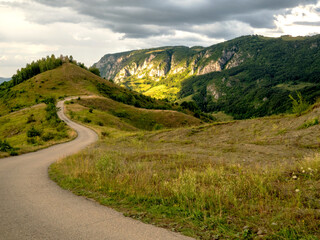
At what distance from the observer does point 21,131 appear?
54906 mm

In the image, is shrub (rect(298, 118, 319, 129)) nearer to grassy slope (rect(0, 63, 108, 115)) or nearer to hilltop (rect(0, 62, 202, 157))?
hilltop (rect(0, 62, 202, 157))

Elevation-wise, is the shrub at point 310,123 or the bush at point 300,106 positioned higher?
the bush at point 300,106

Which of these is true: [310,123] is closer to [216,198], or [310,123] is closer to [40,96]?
[216,198]

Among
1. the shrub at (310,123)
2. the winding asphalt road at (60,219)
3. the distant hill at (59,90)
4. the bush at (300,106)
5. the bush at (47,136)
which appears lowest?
the bush at (47,136)

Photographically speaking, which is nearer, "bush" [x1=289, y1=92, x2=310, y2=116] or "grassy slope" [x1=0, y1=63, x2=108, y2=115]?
"bush" [x1=289, y1=92, x2=310, y2=116]

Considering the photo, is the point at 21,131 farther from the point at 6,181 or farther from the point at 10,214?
the point at 10,214

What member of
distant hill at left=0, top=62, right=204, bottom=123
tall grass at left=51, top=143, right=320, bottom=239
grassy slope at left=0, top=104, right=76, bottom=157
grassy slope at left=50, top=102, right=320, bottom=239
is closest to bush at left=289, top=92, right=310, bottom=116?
tall grass at left=51, top=143, right=320, bottom=239

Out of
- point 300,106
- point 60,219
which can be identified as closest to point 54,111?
point 300,106

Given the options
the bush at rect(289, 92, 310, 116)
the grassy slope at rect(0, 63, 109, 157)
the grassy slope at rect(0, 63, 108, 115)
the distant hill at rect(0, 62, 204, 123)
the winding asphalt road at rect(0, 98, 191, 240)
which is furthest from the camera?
the distant hill at rect(0, 62, 204, 123)

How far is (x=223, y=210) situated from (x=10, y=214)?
6.49 m

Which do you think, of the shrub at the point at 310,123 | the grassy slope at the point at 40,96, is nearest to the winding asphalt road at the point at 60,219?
the shrub at the point at 310,123

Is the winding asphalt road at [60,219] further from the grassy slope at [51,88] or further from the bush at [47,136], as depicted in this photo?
the grassy slope at [51,88]

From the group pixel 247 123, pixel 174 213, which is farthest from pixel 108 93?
pixel 174 213

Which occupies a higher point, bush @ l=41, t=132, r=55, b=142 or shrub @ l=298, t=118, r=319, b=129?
shrub @ l=298, t=118, r=319, b=129
